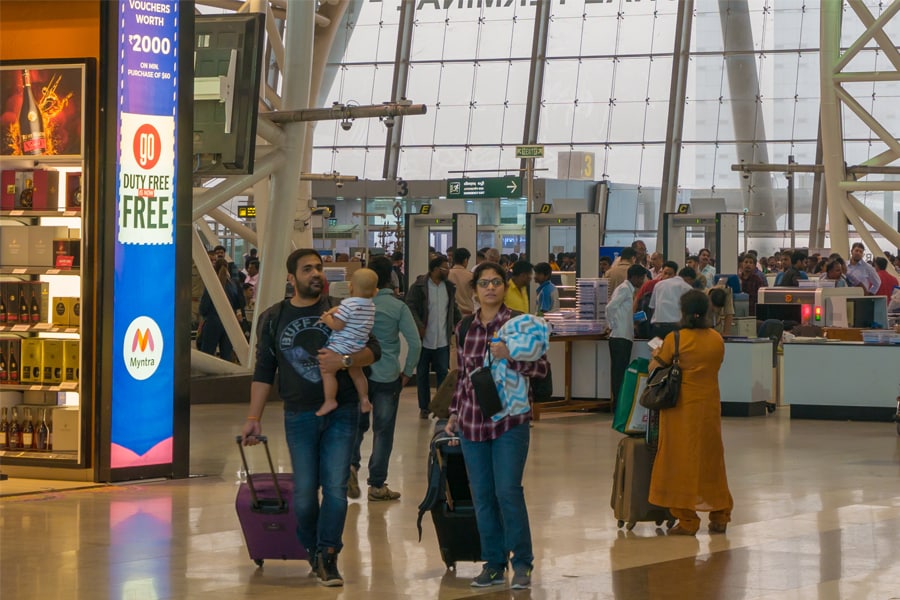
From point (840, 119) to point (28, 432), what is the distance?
21.9 meters

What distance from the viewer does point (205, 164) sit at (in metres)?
13.7

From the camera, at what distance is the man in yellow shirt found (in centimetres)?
1327

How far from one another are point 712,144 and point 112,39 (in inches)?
1035

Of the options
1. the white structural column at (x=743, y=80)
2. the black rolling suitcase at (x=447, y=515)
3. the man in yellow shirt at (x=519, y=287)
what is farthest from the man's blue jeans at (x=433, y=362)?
the white structural column at (x=743, y=80)

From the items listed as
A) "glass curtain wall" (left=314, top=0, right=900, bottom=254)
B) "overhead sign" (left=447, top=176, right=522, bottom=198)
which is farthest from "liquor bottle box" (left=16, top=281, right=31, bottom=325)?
"glass curtain wall" (left=314, top=0, right=900, bottom=254)

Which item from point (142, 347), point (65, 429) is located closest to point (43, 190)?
point (142, 347)

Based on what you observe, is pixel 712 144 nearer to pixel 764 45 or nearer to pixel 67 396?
pixel 764 45

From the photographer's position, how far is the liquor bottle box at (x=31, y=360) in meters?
10.1

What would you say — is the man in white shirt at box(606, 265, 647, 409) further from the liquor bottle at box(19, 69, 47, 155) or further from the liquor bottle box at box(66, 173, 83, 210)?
the liquor bottle at box(19, 69, 47, 155)

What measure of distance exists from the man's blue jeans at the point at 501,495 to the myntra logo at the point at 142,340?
153 inches

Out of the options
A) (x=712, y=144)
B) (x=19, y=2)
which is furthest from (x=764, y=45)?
(x=19, y=2)

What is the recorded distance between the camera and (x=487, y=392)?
650cm

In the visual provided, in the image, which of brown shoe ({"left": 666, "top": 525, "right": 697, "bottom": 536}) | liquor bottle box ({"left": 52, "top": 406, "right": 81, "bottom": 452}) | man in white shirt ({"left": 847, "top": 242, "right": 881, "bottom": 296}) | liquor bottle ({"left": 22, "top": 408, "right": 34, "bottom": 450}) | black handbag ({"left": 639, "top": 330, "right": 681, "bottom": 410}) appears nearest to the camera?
black handbag ({"left": 639, "top": 330, "right": 681, "bottom": 410})

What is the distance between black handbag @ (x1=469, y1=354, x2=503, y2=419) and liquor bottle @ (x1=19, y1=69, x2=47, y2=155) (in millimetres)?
4744
